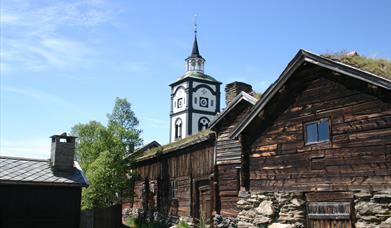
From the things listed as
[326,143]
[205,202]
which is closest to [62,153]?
[205,202]

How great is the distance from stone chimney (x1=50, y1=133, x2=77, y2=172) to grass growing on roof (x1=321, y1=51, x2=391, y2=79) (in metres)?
12.8

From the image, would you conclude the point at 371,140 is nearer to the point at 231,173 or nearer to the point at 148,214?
the point at 231,173

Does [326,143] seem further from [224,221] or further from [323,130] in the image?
[224,221]

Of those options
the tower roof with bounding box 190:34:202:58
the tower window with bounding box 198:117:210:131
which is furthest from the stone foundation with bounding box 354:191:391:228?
the tower roof with bounding box 190:34:202:58

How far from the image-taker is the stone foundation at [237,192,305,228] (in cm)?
1501

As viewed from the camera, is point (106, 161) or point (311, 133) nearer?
point (311, 133)

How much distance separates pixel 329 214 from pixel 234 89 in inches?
444

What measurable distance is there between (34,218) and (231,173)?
896 centimetres

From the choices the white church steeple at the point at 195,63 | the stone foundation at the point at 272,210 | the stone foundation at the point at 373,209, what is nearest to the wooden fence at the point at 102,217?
the stone foundation at the point at 272,210

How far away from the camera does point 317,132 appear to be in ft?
48.9

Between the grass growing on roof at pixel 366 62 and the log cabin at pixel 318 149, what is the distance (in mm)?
561

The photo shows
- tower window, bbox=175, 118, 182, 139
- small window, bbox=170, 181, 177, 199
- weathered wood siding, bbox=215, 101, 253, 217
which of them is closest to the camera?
weathered wood siding, bbox=215, 101, 253, 217

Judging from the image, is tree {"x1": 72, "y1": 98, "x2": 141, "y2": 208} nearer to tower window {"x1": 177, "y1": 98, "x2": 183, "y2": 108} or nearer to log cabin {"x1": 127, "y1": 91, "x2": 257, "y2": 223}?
log cabin {"x1": 127, "y1": 91, "x2": 257, "y2": 223}

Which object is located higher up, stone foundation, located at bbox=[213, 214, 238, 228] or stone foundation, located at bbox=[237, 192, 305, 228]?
stone foundation, located at bbox=[237, 192, 305, 228]
